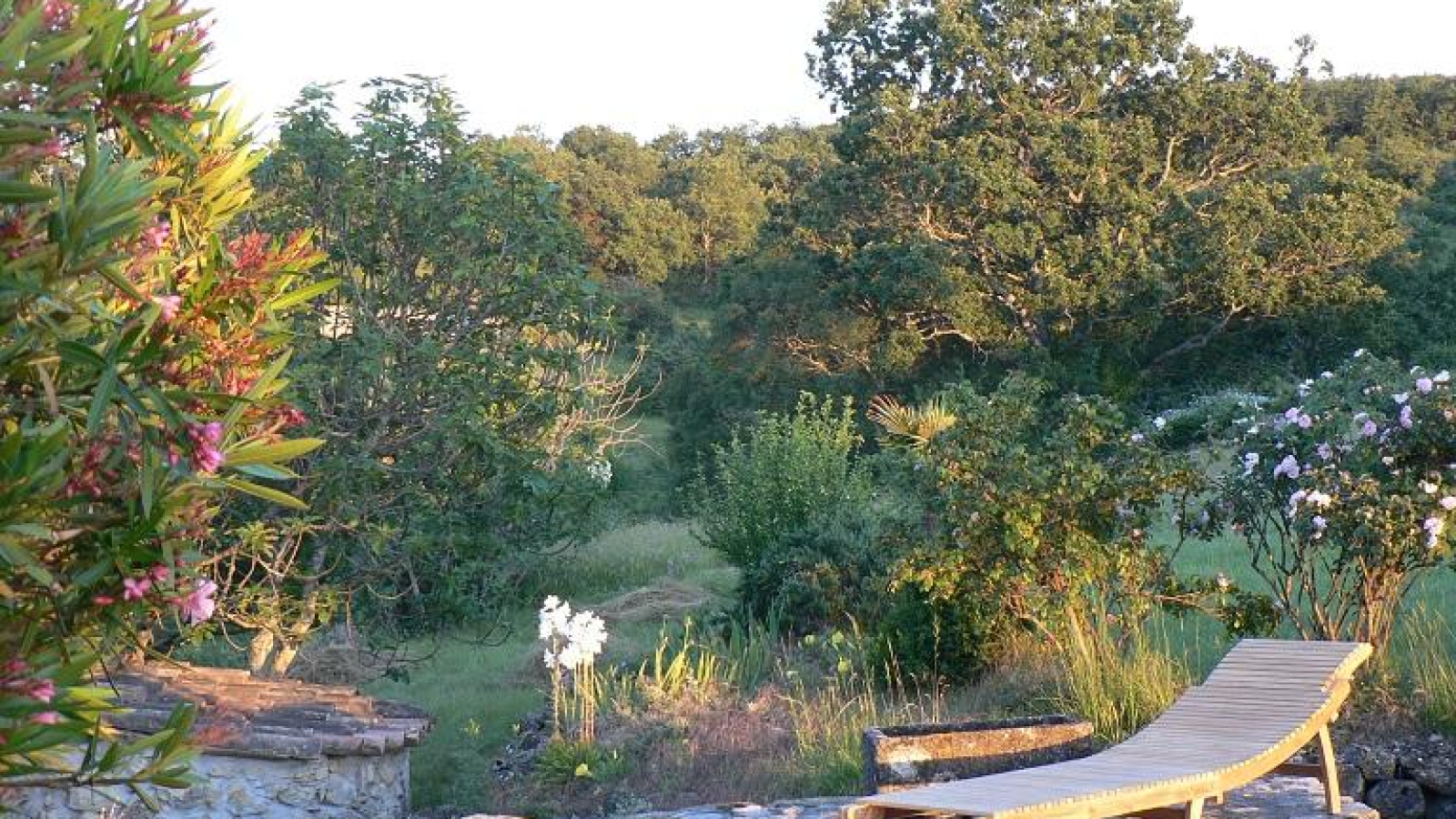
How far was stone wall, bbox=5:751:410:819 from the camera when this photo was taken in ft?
22.8

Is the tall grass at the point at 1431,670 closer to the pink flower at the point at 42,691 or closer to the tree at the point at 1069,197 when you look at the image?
the pink flower at the point at 42,691

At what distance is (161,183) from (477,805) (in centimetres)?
617

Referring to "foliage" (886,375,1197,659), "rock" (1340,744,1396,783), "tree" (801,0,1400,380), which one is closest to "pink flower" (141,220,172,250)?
"foliage" (886,375,1197,659)

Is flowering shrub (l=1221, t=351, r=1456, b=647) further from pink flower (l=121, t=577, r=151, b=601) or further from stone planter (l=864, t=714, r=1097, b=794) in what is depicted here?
pink flower (l=121, t=577, r=151, b=601)

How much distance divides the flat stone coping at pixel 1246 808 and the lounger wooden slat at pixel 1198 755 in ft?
0.44

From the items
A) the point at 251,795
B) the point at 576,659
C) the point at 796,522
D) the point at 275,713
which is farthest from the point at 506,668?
the point at 251,795

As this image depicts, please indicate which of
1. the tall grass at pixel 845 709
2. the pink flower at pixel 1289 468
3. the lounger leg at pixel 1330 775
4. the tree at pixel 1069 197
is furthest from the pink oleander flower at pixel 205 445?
the tree at pixel 1069 197

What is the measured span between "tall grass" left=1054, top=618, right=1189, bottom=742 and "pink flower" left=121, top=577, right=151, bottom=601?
16.2 feet

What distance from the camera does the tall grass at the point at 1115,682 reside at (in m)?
6.92

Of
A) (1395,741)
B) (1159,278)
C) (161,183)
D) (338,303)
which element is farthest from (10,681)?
(1159,278)

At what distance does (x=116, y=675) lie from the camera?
7.71 metres

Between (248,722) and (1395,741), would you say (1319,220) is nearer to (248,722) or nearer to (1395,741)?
(1395,741)

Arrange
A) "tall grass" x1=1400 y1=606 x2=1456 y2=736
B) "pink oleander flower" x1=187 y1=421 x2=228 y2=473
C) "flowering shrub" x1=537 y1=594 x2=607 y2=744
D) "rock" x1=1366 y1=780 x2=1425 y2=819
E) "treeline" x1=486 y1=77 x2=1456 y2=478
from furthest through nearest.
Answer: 1. "treeline" x1=486 y1=77 x2=1456 y2=478
2. "flowering shrub" x1=537 y1=594 x2=607 y2=744
3. "tall grass" x1=1400 y1=606 x2=1456 y2=736
4. "rock" x1=1366 y1=780 x2=1425 y2=819
5. "pink oleander flower" x1=187 y1=421 x2=228 y2=473

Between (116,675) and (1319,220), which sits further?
(1319,220)
